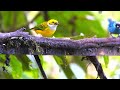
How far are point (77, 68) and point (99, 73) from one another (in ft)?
2.78

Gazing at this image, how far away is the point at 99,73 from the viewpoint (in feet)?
5.43

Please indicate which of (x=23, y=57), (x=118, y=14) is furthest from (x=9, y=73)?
(x=118, y=14)

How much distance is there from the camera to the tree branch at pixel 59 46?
1413 millimetres

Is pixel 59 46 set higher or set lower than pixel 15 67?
higher

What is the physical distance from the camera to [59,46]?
144 cm

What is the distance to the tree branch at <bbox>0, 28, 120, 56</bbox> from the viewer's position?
1413mm

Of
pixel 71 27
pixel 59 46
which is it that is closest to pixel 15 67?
pixel 59 46

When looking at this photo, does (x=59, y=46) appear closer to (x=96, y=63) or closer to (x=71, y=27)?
(x=96, y=63)

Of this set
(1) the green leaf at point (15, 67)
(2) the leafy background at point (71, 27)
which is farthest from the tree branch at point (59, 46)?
(2) the leafy background at point (71, 27)

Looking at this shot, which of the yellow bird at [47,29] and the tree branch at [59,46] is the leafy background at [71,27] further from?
the tree branch at [59,46]

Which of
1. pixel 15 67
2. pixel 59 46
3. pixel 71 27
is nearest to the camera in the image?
pixel 59 46

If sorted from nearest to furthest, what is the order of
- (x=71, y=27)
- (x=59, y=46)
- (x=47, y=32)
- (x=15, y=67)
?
(x=59, y=46), (x=47, y=32), (x=15, y=67), (x=71, y=27)

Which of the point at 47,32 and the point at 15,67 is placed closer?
the point at 47,32
